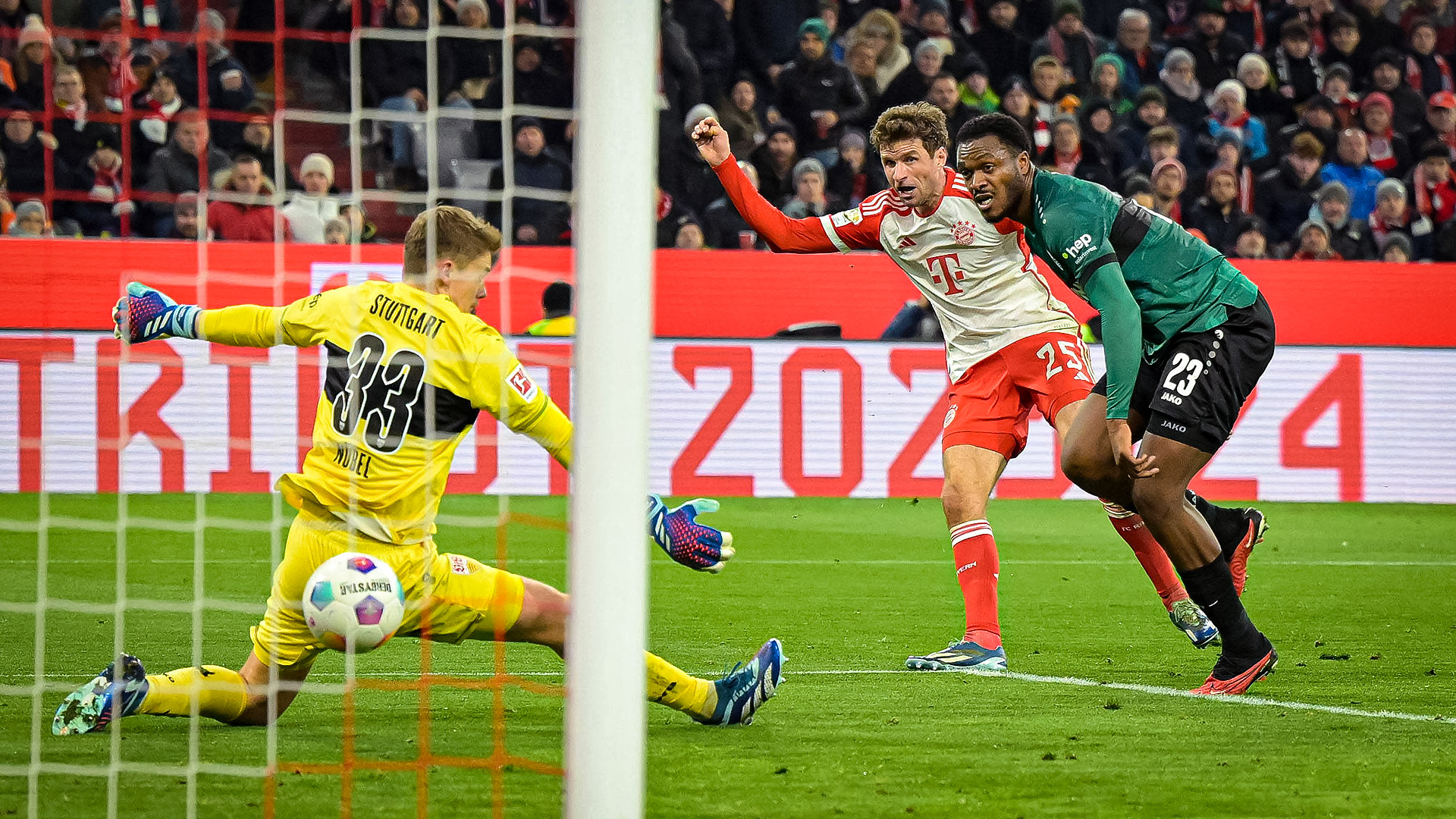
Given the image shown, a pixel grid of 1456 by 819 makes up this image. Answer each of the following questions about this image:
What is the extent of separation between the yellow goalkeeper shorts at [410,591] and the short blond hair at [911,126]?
2.21m

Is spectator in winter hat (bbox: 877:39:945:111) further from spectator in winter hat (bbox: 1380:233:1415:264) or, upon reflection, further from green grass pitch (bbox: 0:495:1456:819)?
green grass pitch (bbox: 0:495:1456:819)

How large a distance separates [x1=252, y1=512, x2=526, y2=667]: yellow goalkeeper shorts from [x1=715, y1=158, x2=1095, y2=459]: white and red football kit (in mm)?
2056

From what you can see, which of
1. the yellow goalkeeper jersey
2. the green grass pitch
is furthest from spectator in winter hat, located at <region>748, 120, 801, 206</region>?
the yellow goalkeeper jersey

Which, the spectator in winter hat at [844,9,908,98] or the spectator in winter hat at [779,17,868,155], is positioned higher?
the spectator in winter hat at [844,9,908,98]

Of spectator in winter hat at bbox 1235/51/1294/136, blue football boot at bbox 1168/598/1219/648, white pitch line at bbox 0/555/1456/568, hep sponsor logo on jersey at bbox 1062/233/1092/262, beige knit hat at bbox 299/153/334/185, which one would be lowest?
white pitch line at bbox 0/555/1456/568

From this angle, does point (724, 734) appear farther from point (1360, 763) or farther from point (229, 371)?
point (229, 371)

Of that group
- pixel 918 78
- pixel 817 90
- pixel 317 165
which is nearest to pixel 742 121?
pixel 817 90

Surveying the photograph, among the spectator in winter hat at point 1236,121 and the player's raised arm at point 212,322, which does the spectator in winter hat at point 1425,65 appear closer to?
the spectator in winter hat at point 1236,121

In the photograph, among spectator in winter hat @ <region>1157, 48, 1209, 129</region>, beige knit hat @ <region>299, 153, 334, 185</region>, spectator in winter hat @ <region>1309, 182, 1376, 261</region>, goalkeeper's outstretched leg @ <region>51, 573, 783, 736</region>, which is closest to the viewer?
goalkeeper's outstretched leg @ <region>51, 573, 783, 736</region>

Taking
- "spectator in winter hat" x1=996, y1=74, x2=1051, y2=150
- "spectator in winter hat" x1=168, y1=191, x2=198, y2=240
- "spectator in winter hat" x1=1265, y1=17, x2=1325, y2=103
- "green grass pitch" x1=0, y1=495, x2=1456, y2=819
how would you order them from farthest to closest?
"spectator in winter hat" x1=1265, y1=17, x2=1325, y2=103 → "spectator in winter hat" x1=996, y1=74, x2=1051, y2=150 → "spectator in winter hat" x1=168, y1=191, x2=198, y2=240 → "green grass pitch" x1=0, y1=495, x2=1456, y2=819

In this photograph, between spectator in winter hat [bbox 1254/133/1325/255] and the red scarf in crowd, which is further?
the red scarf in crowd

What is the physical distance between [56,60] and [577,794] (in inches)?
330

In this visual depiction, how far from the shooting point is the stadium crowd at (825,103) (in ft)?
33.7

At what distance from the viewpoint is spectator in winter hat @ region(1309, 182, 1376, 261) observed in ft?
41.5
